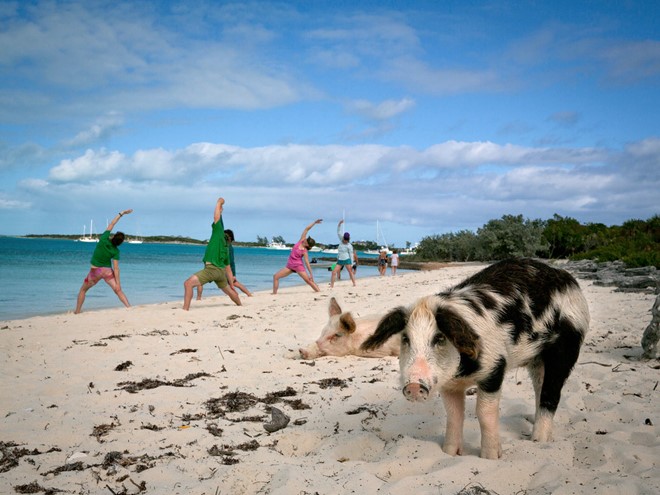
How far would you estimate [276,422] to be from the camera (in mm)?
5383

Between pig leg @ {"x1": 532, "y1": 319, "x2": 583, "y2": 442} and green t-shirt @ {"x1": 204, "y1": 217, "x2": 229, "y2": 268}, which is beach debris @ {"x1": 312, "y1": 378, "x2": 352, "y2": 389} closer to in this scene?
pig leg @ {"x1": 532, "y1": 319, "x2": 583, "y2": 442}

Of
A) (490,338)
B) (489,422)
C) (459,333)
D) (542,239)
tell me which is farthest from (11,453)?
(542,239)

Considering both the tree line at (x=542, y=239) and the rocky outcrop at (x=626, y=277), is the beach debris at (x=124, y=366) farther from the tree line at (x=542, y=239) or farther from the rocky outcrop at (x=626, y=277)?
the tree line at (x=542, y=239)

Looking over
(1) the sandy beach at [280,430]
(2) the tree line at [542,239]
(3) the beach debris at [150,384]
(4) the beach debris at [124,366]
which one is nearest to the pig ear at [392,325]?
(1) the sandy beach at [280,430]

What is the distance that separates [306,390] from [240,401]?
36.3 inches

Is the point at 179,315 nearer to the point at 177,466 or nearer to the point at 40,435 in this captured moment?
the point at 40,435

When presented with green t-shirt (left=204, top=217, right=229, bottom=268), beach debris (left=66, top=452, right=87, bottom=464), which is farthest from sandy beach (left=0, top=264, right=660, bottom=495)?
green t-shirt (left=204, top=217, right=229, bottom=268)

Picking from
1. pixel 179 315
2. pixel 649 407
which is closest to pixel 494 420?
pixel 649 407

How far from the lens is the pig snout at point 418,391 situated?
12.1 ft

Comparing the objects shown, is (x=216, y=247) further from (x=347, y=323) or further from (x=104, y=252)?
(x=347, y=323)

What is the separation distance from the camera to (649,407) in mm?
5566

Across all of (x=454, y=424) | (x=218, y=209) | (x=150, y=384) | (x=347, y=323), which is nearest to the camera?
(x=454, y=424)

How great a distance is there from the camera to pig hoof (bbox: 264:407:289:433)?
5297mm

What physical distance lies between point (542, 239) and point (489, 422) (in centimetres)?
4369
